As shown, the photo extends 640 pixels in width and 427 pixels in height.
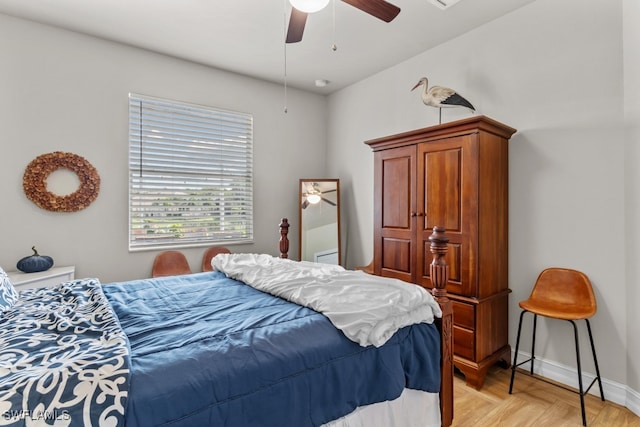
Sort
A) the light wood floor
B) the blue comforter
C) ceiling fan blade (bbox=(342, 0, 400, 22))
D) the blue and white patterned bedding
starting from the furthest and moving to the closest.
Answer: the light wood floor
ceiling fan blade (bbox=(342, 0, 400, 22))
the blue comforter
the blue and white patterned bedding

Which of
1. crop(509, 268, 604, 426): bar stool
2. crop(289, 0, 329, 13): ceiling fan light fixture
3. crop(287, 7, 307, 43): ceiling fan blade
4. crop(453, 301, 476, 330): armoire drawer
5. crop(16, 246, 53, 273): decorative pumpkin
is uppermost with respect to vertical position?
crop(287, 7, 307, 43): ceiling fan blade

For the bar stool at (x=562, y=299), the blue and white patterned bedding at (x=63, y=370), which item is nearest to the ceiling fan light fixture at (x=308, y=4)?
the blue and white patterned bedding at (x=63, y=370)

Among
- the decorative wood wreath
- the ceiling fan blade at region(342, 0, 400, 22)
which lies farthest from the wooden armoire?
the decorative wood wreath

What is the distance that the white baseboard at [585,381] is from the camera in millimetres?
2086

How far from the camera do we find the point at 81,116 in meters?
3.05

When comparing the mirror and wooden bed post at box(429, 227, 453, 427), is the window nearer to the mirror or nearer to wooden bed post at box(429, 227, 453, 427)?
the mirror

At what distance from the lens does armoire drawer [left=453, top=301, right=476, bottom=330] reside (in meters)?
2.42

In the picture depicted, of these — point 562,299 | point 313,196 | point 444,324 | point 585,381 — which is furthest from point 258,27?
point 585,381

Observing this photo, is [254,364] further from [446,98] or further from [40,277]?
[446,98]

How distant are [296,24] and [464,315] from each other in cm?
227

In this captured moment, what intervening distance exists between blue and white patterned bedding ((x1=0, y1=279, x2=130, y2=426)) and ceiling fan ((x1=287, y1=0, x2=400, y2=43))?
5.66ft

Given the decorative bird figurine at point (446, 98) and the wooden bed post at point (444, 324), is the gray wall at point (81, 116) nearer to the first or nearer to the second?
the decorative bird figurine at point (446, 98)

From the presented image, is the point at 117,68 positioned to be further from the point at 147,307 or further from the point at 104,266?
the point at 147,307

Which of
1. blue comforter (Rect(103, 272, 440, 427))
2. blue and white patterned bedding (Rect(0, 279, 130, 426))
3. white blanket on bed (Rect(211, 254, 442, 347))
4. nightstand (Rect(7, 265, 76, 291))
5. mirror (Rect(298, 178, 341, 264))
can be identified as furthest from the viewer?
mirror (Rect(298, 178, 341, 264))
